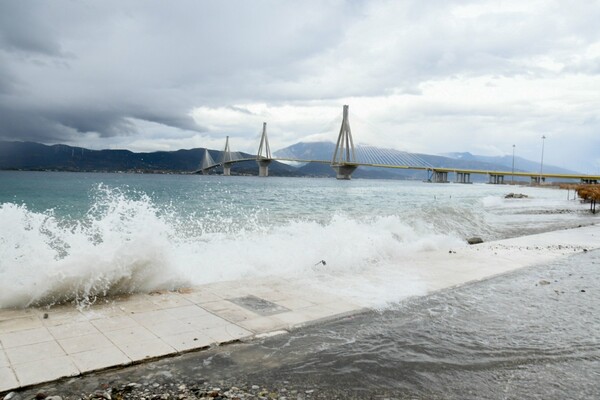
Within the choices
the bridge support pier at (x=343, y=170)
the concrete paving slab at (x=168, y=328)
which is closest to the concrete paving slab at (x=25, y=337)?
the concrete paving slab at (x=168, y=328)

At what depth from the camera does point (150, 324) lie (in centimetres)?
538

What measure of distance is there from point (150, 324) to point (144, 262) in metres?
1.86

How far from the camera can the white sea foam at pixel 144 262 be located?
6215 millimetres

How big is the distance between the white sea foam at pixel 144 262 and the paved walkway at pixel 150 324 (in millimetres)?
323

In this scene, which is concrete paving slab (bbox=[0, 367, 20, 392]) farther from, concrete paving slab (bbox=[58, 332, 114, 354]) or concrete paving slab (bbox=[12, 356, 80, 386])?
concrete paving slab (bbox=[58, 332, 114, 354])

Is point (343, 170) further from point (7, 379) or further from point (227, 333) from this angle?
point (7, 379)

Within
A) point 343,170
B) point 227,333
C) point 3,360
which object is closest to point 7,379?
point 3,360

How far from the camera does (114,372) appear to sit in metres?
4.12

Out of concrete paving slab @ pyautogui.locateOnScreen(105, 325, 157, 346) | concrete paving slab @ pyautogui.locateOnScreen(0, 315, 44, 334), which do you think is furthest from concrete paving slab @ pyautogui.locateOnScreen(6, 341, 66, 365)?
concrete paving slab @ pyautogui.locateOnScreen(0, 315, 44, 334)

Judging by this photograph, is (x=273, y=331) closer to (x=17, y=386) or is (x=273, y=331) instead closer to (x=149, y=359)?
(x=149, y=359)

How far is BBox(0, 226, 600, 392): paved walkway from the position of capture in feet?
14.0

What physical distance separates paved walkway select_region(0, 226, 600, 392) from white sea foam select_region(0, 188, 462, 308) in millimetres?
323

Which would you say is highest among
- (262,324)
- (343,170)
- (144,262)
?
(343,170)

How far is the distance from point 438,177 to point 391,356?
133174 millimetres
